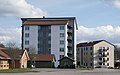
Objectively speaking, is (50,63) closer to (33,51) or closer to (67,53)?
(33,51)

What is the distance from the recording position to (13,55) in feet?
266

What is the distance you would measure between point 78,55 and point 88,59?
18.7 metres

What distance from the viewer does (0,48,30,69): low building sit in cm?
7831

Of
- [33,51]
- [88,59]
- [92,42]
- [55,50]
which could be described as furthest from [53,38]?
[92,42]

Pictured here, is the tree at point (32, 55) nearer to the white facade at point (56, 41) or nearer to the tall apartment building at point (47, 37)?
the tall apartment building at point (47, 37)

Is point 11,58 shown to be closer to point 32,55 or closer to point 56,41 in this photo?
point 32,55

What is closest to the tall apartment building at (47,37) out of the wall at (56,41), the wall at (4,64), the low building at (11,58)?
the wall at (56,41)

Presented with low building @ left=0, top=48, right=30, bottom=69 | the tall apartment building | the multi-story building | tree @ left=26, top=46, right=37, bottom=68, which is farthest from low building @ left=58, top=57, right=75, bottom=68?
the multi-story building

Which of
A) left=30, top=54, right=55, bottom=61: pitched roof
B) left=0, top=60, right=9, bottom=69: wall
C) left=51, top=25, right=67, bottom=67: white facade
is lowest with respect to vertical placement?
left=0, top=60, right=9, bottom=69: wall

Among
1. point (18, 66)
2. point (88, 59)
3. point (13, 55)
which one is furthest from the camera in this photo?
point (88, 59)

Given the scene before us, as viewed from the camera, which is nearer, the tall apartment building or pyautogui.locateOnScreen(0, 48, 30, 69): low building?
pyautogui.locateOnScreen(0, 48, 30, 69): low building

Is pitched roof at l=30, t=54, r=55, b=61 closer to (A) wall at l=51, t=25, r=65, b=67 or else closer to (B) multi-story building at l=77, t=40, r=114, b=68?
(A) wall at l=51, t=25, r=65, b=67

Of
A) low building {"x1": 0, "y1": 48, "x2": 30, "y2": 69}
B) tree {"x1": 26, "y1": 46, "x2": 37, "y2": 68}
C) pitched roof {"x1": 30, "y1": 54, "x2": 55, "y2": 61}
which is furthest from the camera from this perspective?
pitched roof {"x1": 30, "y1": 54, "x2": 55, "y2": 61}

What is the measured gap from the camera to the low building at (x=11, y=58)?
78312mm
